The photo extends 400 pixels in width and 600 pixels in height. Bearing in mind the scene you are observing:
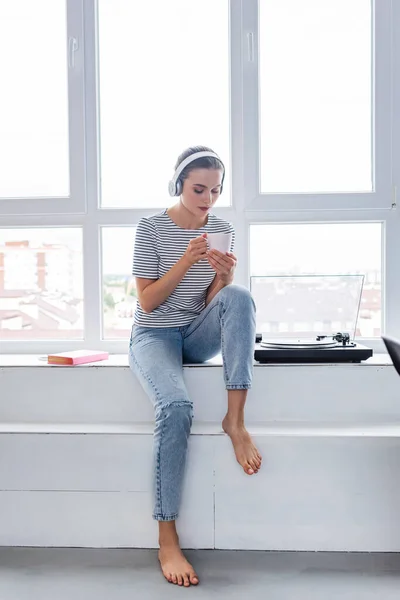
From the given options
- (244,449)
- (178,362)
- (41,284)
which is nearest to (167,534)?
(244,449)

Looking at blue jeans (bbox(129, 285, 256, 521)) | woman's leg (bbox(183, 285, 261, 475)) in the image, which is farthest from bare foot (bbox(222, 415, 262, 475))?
blue jeans (bbox(129, 285, 256, 521))

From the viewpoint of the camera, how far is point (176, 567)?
1.54 metres

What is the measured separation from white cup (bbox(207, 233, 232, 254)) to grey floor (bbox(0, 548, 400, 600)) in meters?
0.86

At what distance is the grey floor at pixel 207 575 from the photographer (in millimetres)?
1466

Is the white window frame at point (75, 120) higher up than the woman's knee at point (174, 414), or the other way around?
the white window frame at point (75, 120)

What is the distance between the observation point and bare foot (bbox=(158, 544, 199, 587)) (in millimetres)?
1505

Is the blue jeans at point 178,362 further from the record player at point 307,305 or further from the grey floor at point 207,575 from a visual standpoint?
the record player at point 307,305

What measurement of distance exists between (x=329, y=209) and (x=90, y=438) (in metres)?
1.27

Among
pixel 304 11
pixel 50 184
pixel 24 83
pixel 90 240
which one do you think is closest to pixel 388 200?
pixel 304 11

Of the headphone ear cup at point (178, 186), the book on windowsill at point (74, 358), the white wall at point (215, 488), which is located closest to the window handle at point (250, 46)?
the headphone ear cup at point (178, 186)

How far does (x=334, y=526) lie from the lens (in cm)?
171

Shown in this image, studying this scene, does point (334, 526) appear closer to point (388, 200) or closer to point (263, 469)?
point (263, 469)

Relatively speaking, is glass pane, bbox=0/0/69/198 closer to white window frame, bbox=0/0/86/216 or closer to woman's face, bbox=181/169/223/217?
white window frame, bbox=0/0/86/216

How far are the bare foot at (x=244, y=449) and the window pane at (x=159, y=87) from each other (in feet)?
3.37
